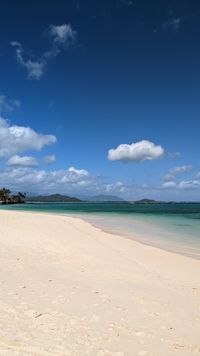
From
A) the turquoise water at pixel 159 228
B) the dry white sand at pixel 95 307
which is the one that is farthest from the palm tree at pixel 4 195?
the dry white sand at pixel 95 307

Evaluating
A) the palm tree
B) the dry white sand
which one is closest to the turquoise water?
the dry white sand

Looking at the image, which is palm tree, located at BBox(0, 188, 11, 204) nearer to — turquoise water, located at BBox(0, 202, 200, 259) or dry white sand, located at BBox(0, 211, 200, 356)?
turquoise water, located at BBox(0, 202, 200, 259)

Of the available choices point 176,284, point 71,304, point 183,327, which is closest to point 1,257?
point 71,304

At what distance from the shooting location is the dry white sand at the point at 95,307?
5102 mm

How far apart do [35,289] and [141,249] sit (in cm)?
931

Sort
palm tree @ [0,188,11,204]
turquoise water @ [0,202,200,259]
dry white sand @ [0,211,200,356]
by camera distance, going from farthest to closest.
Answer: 1. palm tree @ [0,188,11,204]
2. turquoise water @ [0,202,200,259]
3. dry white sand @ [0,211,200,356]

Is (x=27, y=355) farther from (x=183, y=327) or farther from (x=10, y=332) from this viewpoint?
(x=183, y=327)

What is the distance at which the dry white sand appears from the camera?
16.7ft

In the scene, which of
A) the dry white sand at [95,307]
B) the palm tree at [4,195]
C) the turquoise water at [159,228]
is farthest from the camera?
the palm tree at [4,195]

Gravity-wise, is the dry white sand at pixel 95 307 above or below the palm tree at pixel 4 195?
below

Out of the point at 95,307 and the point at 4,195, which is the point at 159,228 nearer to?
the point at 95,307

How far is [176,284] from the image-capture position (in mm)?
9305

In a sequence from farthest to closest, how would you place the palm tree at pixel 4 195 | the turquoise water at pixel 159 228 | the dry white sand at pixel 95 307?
the palm tree at pixel 4 195 < the turquoise water at pixel 159 228 < the dry white sand at pixel 95 307

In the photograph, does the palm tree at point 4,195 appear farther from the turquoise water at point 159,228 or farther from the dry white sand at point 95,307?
the dry white sand at point 95,307
